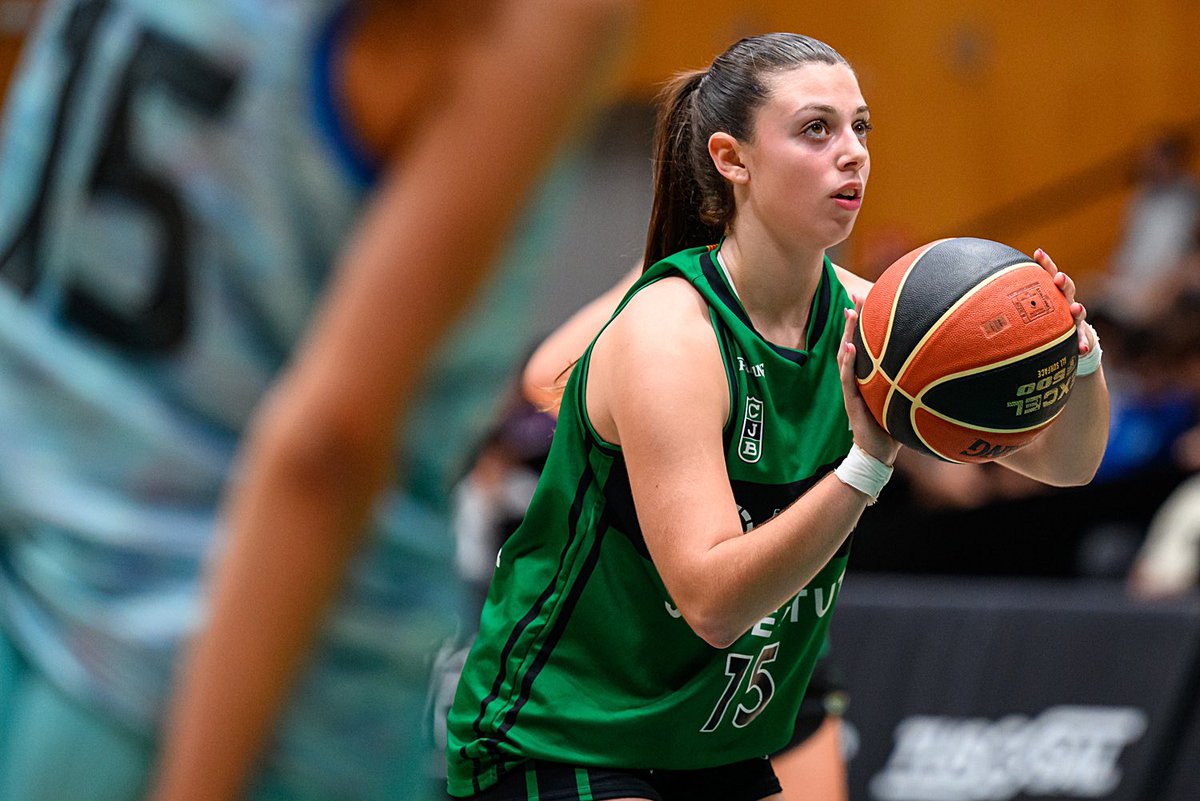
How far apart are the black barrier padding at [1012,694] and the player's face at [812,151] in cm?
279

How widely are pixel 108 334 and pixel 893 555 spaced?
18.2 ft

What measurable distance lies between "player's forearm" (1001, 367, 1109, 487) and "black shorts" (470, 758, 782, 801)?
658mm

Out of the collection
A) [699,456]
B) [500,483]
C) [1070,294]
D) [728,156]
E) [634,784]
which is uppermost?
[728,156]

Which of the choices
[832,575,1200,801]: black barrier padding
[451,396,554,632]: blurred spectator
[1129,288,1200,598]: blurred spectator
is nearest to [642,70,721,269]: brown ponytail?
[832,575,1200,801]: black barrier padding

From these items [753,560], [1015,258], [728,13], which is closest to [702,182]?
[1015,258]

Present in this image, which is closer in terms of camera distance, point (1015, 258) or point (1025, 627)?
point (1015, 258)

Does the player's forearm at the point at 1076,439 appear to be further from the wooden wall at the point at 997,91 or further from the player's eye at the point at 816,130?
the wooden wall at the point at 997,91

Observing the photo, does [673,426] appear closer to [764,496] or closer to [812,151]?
[764,496]

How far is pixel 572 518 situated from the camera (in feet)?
8.27

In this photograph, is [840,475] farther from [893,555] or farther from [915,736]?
[893,555]

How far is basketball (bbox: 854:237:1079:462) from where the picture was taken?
2.26 metres

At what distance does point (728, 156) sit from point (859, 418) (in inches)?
20.0

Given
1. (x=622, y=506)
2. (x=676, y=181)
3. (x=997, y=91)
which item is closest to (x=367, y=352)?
(x=622, y=506)

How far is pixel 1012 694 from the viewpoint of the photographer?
5.04 m
